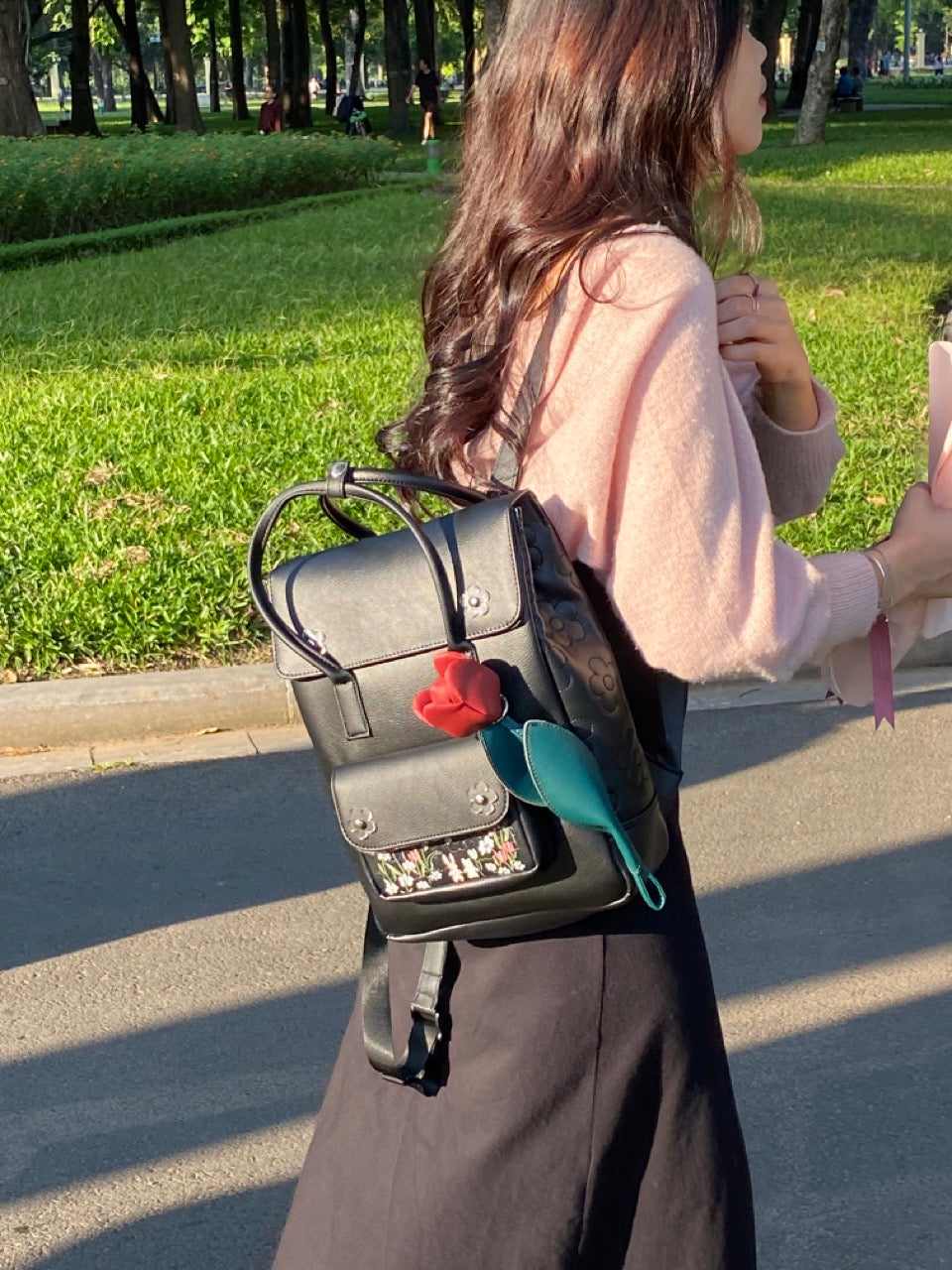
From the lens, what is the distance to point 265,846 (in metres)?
4.46

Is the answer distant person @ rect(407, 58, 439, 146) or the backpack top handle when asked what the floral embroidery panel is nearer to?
the backpack top handle

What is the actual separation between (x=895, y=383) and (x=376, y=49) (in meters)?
97.6

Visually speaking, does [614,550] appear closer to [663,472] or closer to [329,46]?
[663,472]

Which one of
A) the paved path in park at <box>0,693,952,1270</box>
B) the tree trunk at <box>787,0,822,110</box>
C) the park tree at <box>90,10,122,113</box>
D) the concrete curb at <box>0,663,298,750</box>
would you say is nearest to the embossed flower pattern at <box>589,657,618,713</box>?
the paved path in park at <box>0,693,952,1270</box>

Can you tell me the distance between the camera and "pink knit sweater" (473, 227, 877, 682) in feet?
5.15

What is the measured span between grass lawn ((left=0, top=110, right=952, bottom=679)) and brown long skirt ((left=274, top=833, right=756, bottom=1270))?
3.08ft

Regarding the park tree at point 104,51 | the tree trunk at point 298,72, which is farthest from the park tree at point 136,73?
the park tree at point 104,51

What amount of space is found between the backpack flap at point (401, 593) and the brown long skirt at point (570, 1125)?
1.20ft

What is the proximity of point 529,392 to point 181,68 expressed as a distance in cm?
3566

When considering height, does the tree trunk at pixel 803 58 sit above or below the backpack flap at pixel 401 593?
below

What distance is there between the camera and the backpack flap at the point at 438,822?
5.17ft

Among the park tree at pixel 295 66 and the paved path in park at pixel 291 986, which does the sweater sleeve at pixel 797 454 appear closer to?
the paved path in park at pixel 291 986

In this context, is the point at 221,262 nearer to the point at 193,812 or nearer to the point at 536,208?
the point at 193,812

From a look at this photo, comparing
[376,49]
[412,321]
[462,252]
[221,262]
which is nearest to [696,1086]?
[462,252]
